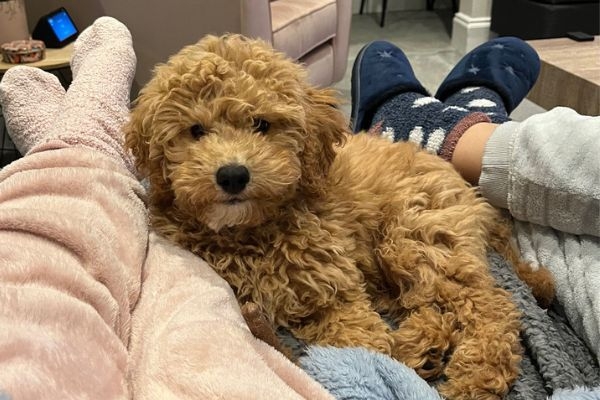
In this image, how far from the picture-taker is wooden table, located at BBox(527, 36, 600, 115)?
6.79 ft

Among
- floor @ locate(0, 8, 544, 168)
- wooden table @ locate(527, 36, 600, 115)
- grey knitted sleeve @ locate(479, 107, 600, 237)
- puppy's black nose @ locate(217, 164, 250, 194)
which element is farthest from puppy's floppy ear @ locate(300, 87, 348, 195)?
floor @ locate(0, 8, 544, 168)

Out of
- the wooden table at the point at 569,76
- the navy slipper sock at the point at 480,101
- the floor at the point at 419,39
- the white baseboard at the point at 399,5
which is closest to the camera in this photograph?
the navy slipper sock at the point at 480,101

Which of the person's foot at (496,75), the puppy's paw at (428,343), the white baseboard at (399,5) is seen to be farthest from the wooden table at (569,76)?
the white baseboard at (399,5)

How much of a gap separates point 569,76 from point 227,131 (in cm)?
155

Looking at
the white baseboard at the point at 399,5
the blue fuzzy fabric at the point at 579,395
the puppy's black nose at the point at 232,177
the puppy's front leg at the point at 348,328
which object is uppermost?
the puppy's black nose at the point at 232,177

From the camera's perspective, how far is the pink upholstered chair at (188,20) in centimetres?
226

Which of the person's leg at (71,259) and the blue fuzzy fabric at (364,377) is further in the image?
the blue fuzzy fabric at (364,377)

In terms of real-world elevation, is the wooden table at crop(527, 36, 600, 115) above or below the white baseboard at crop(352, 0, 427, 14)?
above

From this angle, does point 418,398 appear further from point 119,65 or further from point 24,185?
point 119,65

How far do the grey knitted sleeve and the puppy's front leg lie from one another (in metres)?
0.39

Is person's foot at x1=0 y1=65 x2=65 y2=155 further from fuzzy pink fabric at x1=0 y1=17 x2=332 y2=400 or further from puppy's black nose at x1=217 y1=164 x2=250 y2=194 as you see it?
puppy's black nose at x1=217 y1=164 x2=250 y2=194

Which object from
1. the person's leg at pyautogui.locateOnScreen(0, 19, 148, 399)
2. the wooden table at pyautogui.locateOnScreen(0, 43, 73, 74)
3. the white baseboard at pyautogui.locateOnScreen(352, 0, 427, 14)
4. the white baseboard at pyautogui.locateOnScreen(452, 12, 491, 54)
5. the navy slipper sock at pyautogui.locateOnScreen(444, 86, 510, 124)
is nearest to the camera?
the person's leg at pyautogui.locateOnScreen(0, 19, 148, 399)

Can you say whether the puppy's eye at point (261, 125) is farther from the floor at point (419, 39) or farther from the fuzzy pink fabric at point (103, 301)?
the floor at point (419, 39)

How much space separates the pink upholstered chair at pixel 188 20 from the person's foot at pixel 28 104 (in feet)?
2.41
